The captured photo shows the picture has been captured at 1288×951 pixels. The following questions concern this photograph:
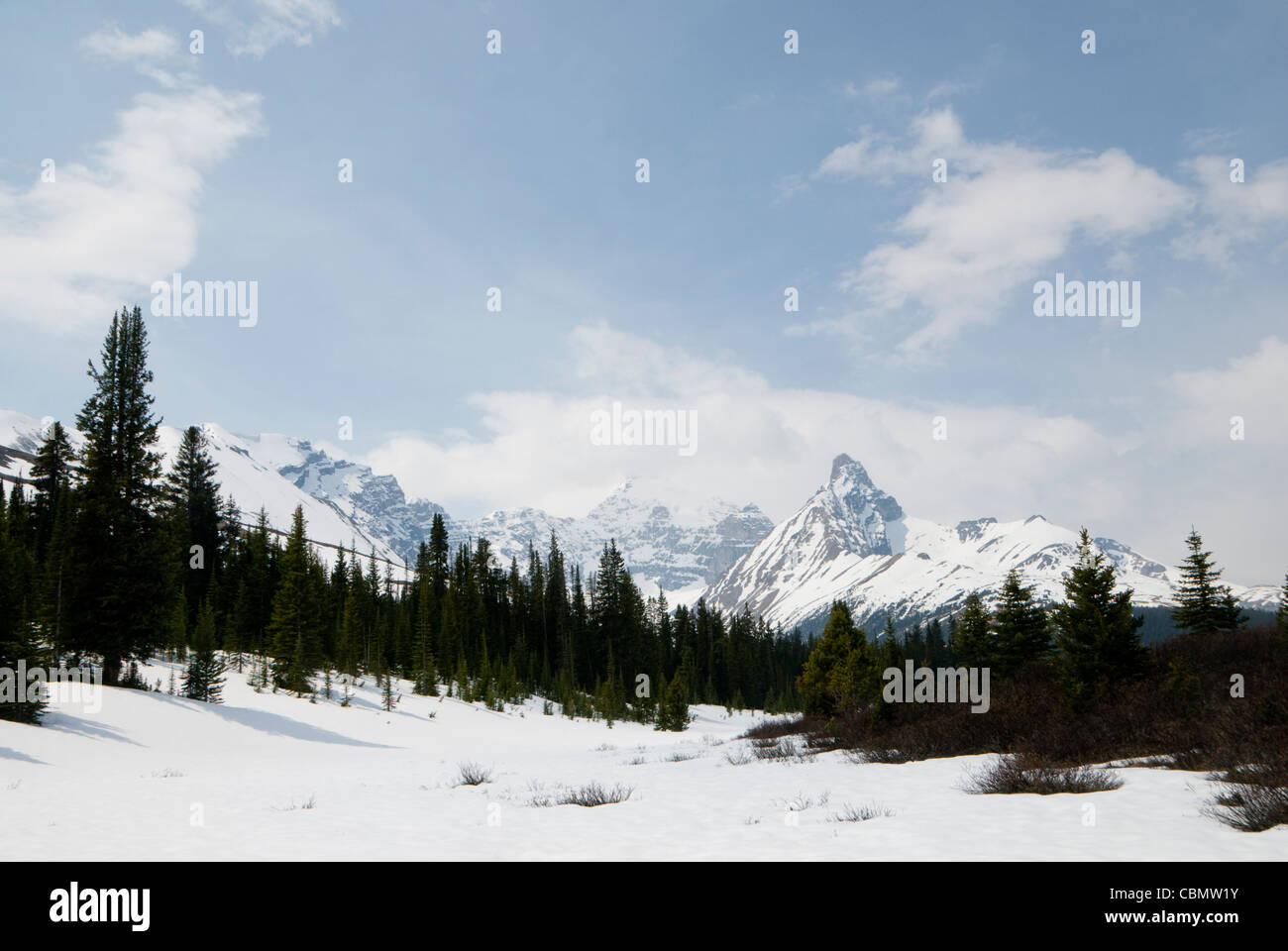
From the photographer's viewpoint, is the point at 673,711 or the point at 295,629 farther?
the point at 673,711

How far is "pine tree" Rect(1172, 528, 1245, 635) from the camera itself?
40.0 meters

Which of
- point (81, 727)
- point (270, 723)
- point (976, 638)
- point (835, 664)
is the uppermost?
point (976, 638)

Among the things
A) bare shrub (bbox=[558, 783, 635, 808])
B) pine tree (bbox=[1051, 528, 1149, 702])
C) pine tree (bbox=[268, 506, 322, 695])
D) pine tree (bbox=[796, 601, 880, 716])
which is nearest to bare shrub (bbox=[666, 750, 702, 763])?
pine tree (bbox=[796, 601, 880, 716])

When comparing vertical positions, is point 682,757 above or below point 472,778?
below

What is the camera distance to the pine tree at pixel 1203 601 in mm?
40031

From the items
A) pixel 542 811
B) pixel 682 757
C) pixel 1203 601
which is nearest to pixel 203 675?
pixel 682 757

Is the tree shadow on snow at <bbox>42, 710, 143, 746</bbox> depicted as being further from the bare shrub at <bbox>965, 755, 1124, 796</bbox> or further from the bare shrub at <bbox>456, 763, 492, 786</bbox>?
the bare shrub at <bbox>965, 755, 1124, 796</bbox>

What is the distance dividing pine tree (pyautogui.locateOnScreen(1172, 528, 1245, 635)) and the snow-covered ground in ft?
110

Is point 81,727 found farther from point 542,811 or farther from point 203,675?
point 542,811

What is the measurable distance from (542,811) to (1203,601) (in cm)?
4405

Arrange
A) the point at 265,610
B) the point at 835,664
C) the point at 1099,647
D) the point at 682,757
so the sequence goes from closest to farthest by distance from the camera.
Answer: the point at 1099,647 → the point at 682,757 → the point at 835,664 → the point at 265,610

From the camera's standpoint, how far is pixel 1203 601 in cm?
4141
